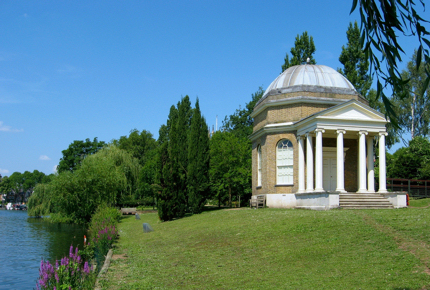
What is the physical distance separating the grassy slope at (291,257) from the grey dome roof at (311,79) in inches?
Answer: 465

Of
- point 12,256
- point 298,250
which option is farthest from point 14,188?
point 298,250

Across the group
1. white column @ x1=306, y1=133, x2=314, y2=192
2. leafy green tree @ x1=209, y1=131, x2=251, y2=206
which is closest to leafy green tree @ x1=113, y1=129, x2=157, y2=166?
leafy green tree @ x1=209, y1=131, x2=251, y2=206

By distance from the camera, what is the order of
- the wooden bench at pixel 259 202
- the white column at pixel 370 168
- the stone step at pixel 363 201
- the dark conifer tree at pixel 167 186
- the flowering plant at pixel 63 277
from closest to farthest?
the flowering plant at pixel 63 277, the stone step at pixel 363 201, the white column at pixel 370 168, the wooden bench at pixel 259 202, the dark conifer tree at pixel 167 186

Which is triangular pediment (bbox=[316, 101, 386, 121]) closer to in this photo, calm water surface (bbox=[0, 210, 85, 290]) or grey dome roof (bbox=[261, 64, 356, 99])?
grey dome roof (bbox=[261, 64, 356, 99])

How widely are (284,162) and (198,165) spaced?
8.44m

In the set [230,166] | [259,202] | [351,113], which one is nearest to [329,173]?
[351,113]

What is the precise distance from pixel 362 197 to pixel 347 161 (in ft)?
13.1

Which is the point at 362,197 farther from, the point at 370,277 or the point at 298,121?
the point at 370,277

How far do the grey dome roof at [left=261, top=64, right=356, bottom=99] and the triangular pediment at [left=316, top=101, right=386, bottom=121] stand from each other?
3.96 m

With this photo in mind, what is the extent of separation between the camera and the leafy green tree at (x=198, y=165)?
1202 inches

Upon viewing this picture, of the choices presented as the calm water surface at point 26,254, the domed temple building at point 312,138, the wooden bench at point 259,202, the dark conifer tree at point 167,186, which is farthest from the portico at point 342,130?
the calm water surface at point 26,254

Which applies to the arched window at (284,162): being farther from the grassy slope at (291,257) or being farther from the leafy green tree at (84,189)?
the leafy green tree at (84,189)

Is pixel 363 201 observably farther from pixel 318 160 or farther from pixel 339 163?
pixel 318 160

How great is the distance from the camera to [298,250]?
38.8 feet
